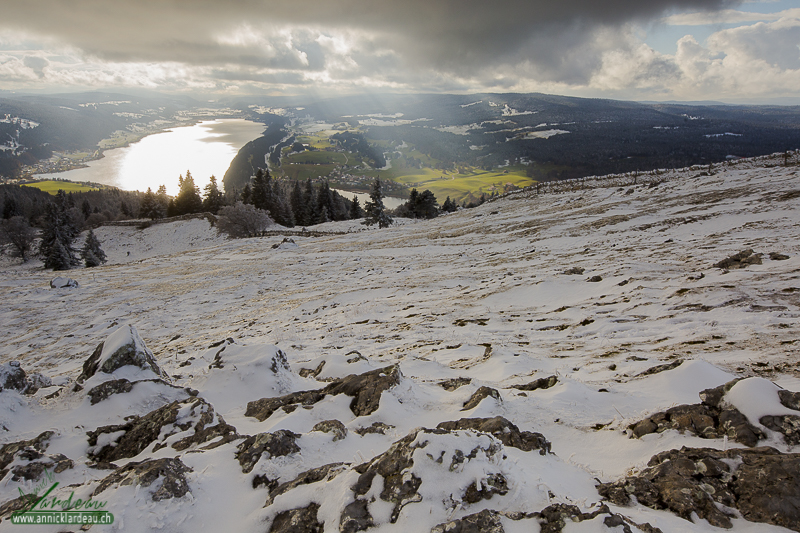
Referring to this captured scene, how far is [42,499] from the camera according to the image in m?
3.16

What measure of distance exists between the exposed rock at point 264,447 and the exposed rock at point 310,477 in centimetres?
40

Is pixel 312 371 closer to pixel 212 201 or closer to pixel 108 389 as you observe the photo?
pixel 108 389

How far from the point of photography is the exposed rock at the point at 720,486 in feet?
8.80

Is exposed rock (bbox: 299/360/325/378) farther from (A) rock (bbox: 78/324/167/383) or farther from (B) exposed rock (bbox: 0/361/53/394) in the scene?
(B) exposed rock (bbox: 0/361/53/394)

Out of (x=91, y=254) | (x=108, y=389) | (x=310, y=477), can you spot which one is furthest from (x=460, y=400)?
(x=91, y=254)

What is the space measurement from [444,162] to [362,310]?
169 meters

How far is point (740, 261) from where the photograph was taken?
9.30 meters


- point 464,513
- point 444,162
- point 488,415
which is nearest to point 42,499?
point 464,513

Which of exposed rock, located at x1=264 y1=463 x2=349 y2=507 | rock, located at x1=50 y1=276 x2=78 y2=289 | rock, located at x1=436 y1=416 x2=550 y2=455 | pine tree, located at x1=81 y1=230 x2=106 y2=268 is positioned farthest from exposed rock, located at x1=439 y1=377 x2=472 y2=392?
pine tree, located at x1=81 y1=230 x2=106 y2=268

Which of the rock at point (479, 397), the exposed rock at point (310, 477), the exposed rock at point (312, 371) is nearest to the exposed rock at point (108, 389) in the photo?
the exposed rock at point (312, 371)

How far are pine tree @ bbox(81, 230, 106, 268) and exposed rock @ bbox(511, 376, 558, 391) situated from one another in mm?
52912

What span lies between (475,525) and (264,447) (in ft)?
7.92

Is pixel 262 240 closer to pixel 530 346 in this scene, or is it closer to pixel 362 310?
pixel 362 310

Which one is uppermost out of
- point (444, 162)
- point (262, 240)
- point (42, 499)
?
point (444, 162)
